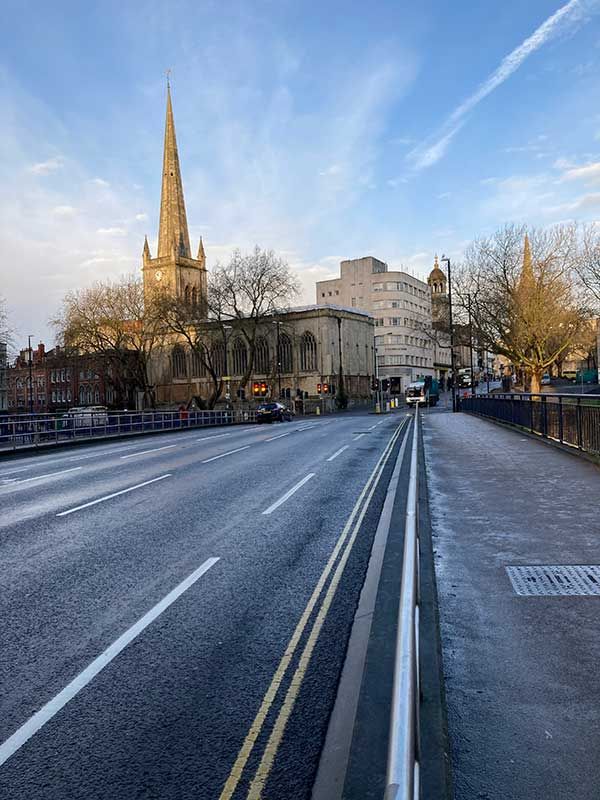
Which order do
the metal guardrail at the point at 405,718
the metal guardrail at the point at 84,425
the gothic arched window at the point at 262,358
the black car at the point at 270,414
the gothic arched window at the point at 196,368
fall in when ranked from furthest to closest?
the gothic arched window at the point at 196,368 < the gothic arched window at the point at 262,358 < the black car at the point at 270,414 < the metal guardrail at the point at 84,425 < the metal guardrail at the point at 405,718

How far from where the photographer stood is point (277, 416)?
2021 inches

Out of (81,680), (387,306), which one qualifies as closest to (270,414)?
(81,680)

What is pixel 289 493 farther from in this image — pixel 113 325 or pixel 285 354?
pixel 285 354

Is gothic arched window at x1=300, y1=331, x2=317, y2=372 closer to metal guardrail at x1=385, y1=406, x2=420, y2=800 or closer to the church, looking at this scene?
the church

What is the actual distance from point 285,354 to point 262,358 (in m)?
4.51

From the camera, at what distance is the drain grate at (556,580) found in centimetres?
609

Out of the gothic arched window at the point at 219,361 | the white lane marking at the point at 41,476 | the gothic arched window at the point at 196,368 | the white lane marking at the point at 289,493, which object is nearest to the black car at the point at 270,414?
the white lane marking at the point at 41,476

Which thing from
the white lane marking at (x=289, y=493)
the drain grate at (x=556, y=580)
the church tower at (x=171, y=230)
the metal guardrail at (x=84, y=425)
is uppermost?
the church tower at (x=171, y=230)

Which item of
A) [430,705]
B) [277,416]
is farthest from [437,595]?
[277,416]

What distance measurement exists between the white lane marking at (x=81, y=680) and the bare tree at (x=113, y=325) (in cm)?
5768

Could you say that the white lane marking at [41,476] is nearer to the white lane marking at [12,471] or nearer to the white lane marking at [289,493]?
the white lane marking at [12,471]

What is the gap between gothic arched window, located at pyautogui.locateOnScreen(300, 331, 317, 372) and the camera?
88.4m

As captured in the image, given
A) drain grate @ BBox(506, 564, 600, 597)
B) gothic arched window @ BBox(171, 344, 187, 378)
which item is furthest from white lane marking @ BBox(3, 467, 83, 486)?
gothic arched window @ BBox(171, 344, 187, 378)

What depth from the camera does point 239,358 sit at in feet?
317
